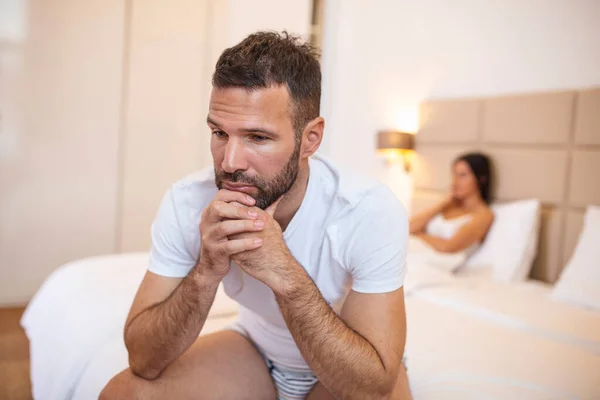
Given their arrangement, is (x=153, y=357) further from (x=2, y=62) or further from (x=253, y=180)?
(x=2, y=62)

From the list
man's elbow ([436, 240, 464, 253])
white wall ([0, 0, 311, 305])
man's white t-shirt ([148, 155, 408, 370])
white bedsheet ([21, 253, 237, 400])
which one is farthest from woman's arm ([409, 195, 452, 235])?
man's white t-shirt ([148, 155, 408, 370])

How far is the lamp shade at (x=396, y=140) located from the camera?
347 cm

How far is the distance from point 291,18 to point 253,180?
3315 mm

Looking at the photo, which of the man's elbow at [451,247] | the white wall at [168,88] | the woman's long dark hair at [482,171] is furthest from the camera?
the white wall at [168,88]

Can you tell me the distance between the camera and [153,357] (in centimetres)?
118

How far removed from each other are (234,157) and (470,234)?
79.7 inches

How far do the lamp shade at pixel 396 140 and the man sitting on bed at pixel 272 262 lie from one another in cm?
215

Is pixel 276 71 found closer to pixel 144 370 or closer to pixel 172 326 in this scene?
pixel 172 326

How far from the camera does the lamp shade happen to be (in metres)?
3.47

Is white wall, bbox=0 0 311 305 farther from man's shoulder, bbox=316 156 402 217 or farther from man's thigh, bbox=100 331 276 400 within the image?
man's shoulder, bbox=316 156 402 217

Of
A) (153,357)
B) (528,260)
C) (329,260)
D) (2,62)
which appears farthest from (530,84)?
(2,62)

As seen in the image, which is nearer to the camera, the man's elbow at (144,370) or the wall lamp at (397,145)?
the man's elbow at (144,370)

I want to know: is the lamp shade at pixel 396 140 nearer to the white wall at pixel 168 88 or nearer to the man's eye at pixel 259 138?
the white wall at pixel 168 88

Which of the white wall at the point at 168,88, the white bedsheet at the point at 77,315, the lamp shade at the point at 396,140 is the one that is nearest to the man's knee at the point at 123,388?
the white bedsheet at the point at 77,315
